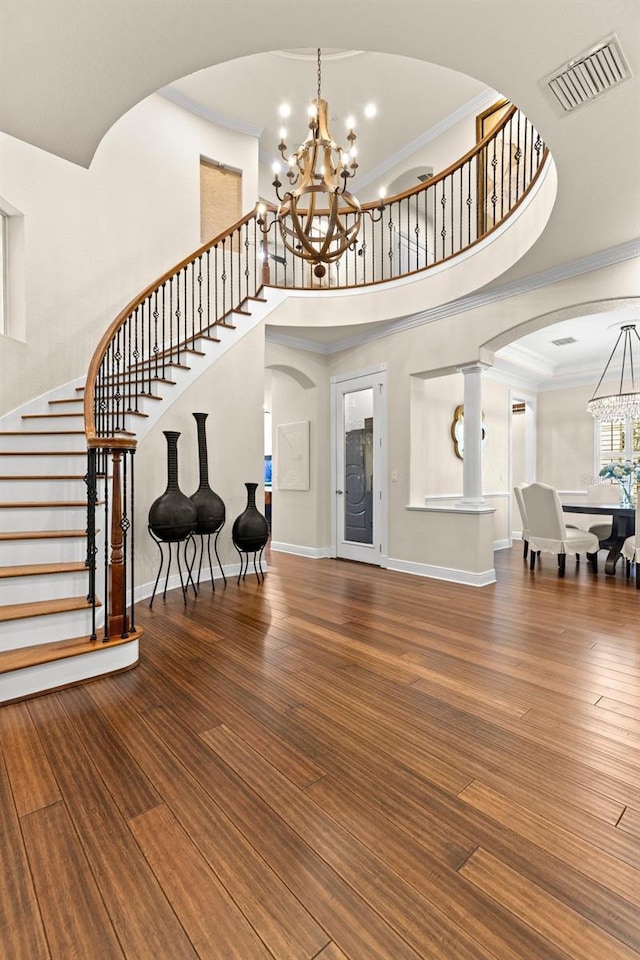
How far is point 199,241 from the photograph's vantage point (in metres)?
6.05

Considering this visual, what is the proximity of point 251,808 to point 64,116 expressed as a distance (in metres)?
3.35

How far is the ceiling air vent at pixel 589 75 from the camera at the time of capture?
2023 millimetres

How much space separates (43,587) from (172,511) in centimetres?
137

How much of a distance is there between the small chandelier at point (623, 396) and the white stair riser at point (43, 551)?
20.5 ft

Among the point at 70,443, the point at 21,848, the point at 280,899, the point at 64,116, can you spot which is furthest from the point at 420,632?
the point at 64,116

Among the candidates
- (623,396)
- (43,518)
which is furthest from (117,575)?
(623,396)

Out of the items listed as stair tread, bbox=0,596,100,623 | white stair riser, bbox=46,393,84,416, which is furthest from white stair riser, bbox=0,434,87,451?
stair tread, bbox=0,596,100,623

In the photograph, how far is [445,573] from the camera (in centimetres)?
507

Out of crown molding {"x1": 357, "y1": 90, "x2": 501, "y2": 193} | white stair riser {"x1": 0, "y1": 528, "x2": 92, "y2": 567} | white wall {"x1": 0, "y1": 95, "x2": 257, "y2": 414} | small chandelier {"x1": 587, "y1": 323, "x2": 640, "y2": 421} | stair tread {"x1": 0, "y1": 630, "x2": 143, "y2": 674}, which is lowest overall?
stair tread {"x1": 0, "y1": 630, "x2": 143, "y2": 674}

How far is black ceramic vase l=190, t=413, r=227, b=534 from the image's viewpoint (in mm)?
4383

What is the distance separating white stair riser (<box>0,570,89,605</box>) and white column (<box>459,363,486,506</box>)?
3796 mm

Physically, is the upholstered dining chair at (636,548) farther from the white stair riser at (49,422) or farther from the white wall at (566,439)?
the white stair riser at (49,422)

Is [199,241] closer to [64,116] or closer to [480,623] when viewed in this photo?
[64,116]

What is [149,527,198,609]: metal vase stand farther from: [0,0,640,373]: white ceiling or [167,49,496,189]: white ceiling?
[167,49,496,189]: white ceiling
